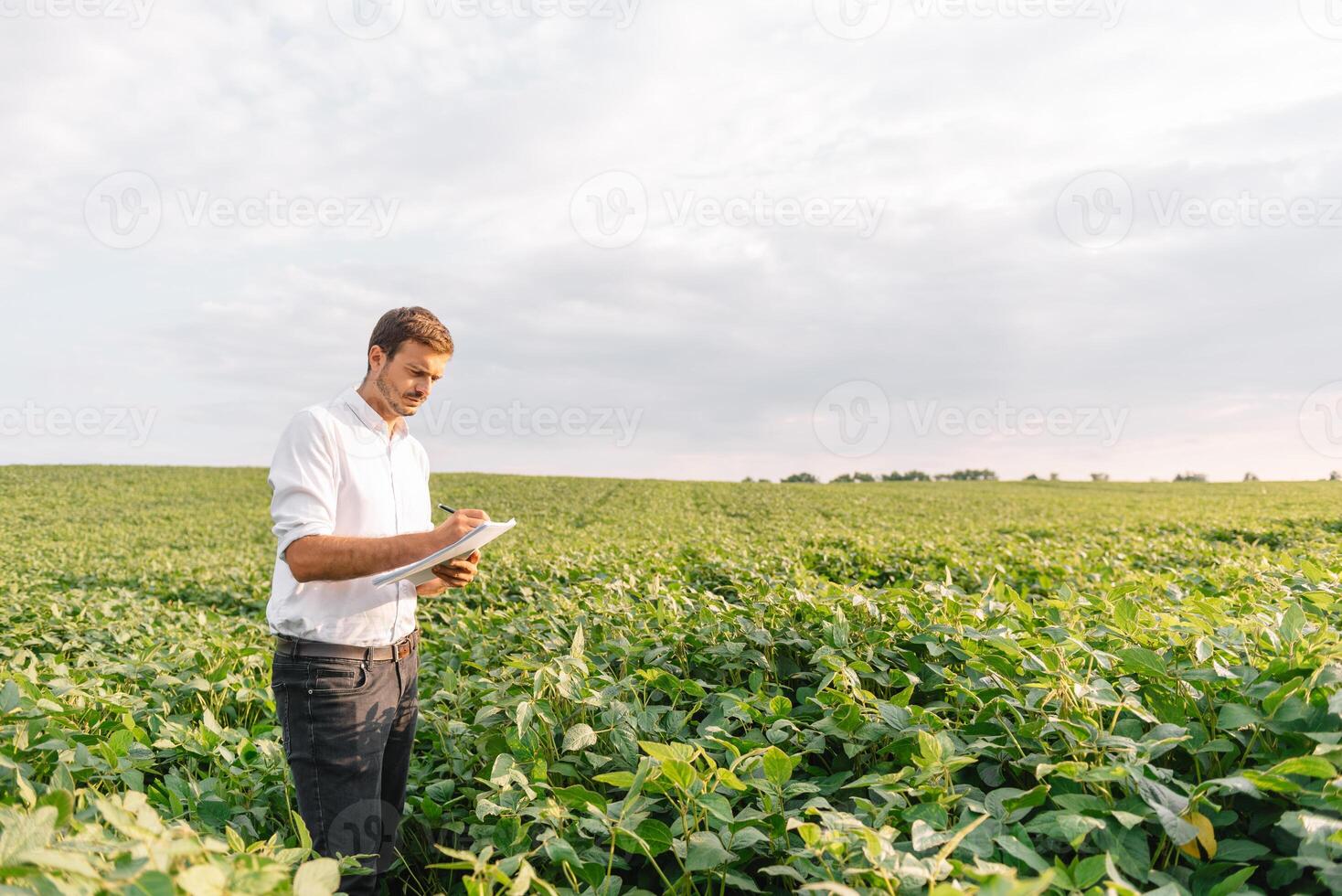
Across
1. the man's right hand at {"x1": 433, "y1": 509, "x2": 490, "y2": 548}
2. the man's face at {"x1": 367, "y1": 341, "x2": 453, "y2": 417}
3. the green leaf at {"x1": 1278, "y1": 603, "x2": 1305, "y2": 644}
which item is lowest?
the green leaf at {"x1": 1278, "y1": 603, "x2": 1305, "y2": 644}

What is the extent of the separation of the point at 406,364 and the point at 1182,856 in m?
3.19

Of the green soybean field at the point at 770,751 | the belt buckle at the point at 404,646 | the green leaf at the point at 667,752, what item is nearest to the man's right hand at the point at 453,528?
the green soybean field at the point at 770,751

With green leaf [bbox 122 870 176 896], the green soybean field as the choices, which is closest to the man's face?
the green soybean field

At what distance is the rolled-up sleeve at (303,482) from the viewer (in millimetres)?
3078

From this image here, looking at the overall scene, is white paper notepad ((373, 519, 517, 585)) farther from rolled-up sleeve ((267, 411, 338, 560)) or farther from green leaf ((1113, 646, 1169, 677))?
green leaf ((1113, 646, 1169, 677))

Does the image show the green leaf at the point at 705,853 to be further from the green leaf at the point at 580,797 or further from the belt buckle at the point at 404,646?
the belt buckle at the point at 404,646

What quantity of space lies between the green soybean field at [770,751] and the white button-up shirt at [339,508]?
65 centimetres

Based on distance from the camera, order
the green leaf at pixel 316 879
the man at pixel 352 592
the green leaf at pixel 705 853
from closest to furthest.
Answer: the green leaf at pixel 316 879
the green leaf at pixel 705 853
the man at pixel 352 592

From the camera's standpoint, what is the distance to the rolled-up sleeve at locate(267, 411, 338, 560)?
3.08 m

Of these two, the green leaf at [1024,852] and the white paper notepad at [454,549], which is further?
the white paper notepad at [454,549]

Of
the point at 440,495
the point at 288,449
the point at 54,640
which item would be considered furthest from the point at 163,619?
the point at 440,495

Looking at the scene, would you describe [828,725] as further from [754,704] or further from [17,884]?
[17,884]

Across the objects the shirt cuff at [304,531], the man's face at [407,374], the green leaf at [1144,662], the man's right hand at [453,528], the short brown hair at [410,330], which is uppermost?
the short brown hair at [410,330]

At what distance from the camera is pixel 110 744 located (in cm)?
317
